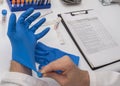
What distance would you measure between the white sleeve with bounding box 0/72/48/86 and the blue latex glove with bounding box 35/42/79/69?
87 mm

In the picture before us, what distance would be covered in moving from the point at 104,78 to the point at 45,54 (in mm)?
208

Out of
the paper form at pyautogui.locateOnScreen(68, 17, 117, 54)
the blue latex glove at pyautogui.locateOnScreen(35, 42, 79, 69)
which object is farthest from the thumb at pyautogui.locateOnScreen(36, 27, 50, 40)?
the paper form at pyautogui.locateOnScreen(68, 17, 117, 54)

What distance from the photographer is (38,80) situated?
676 mm

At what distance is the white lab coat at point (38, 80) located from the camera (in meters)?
0.64

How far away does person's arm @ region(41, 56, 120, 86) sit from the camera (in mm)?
646

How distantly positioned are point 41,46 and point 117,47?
1.01 feet

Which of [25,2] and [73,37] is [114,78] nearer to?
[73,37]

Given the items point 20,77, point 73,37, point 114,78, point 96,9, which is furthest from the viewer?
point 96,9

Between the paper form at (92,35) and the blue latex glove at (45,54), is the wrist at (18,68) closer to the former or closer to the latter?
the blue latex glove at (45,54)

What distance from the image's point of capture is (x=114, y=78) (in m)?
0.76

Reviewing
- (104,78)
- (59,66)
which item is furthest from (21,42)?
(104,78)

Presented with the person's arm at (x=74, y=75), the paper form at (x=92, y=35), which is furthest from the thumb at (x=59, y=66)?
the paper form at (x=92, y=35)

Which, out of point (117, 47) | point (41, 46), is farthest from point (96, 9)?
point (41, 46)

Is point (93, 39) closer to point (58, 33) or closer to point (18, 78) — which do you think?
point (58, 33)
